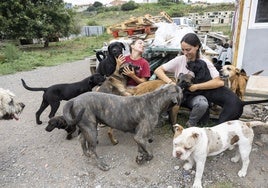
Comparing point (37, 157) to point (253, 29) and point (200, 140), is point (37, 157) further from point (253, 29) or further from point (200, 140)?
point (253, 29)

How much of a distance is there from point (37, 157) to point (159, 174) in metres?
1.94

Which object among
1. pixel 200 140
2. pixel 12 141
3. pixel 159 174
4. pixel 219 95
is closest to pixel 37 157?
pixel 12 141

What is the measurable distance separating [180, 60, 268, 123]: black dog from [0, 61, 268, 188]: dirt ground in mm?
594

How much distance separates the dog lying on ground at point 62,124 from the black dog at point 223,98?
6.10ft

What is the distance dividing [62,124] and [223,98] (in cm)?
255

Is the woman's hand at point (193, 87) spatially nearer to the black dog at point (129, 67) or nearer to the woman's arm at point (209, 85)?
the woman's arm at point (209, 85)

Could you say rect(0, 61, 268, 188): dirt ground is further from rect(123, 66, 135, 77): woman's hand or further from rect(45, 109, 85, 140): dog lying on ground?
rect(123, 66, 135, 77): woman's hand

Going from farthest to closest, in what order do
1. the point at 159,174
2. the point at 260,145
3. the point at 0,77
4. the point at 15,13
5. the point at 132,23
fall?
the point at 15,13 → the point at 0,77 → the point at 132,23 → the point at 260,145 → the point at 159,174

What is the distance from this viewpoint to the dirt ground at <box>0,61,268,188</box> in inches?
115

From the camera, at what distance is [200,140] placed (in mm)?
2596

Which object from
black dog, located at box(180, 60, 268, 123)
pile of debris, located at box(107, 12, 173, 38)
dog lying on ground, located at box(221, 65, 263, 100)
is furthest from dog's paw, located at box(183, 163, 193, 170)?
pile of debris, located at box(107, 12, 173, 38)

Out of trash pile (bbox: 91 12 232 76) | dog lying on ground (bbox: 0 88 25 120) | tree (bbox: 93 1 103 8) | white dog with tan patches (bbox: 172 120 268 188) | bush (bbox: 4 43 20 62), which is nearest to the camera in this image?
white dog with tan patches (bbox: 172 120 268 188)

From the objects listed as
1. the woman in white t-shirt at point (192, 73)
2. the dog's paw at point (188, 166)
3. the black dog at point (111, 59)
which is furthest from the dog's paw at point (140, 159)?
the black dog at point (111, 59)

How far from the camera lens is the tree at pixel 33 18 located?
1498 centimetres
